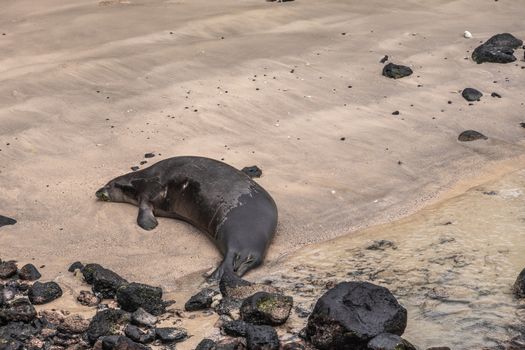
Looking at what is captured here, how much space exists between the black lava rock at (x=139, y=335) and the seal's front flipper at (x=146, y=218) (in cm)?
142

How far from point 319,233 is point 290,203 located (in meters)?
0.40

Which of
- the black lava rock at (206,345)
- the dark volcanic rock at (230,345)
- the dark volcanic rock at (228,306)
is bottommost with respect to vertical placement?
the dark volcanic rock at (228,306)

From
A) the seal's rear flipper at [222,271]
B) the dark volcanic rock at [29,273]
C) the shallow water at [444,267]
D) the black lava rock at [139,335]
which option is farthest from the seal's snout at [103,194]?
the black lava rock at [139,335]

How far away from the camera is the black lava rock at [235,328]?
4609mm

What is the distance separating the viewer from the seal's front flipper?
6.07 m

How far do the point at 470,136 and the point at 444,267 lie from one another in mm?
2305

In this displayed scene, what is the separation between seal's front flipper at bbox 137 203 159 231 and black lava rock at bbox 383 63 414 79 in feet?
9.70

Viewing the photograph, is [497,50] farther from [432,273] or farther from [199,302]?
[199,302]

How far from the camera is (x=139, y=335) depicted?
15.2ft

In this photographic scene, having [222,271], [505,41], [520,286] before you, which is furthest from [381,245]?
[505,41]

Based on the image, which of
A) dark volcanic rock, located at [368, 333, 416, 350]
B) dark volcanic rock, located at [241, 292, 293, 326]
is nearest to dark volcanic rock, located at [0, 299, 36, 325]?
dark volcanic rock, located at [241, 292, 293, 326]

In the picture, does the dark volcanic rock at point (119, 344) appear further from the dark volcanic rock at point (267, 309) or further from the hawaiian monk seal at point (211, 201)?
the hawaiian monk seal at point (211, 201)

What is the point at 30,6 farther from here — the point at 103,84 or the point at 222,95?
the point at 222,95

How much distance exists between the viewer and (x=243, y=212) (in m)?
5.84
